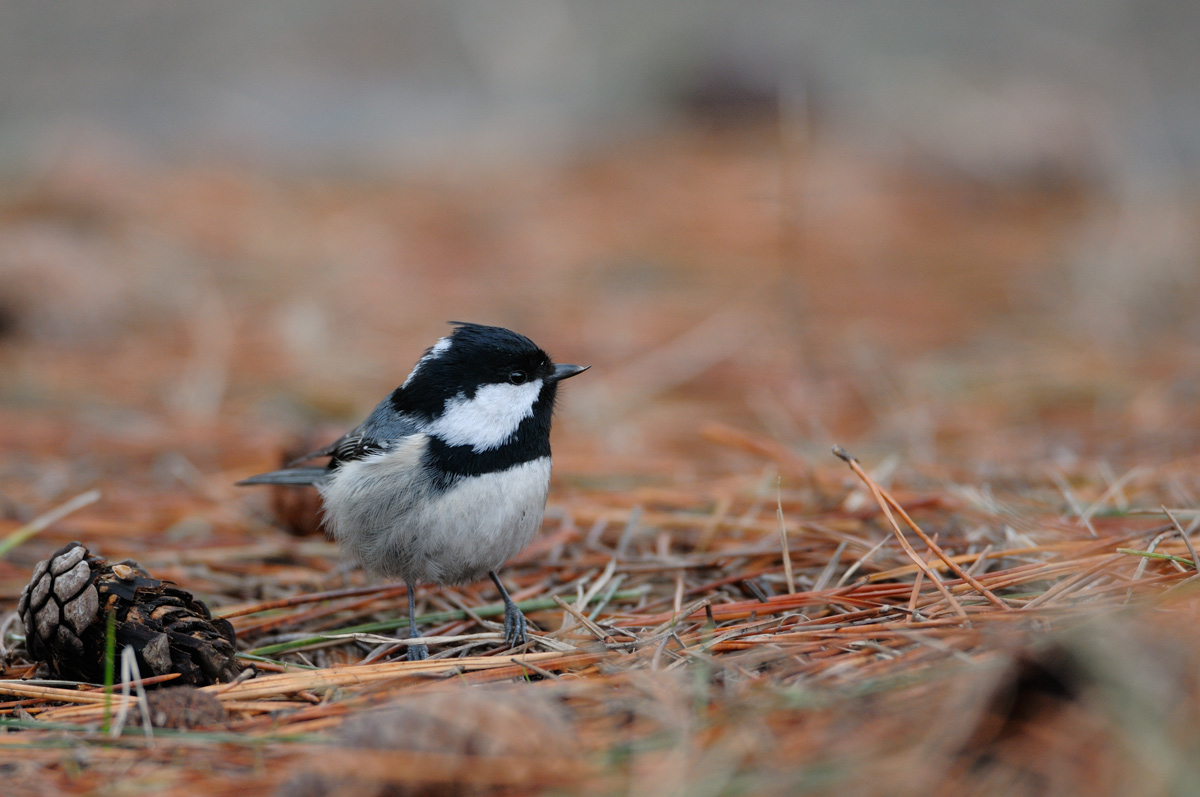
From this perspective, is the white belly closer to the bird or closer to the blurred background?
the bird

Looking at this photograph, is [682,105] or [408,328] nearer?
[408,328]

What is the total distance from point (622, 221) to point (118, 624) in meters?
5.72

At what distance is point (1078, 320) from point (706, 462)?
8.95ft

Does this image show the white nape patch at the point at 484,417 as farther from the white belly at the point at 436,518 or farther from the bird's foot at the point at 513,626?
the bird's foot at the point at 513,626

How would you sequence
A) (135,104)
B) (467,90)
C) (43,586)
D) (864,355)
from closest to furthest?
(43,586)
(864,355)
(135,104)
(467,90)

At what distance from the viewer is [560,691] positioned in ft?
5.39

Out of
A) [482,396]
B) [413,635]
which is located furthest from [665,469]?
[413,635]

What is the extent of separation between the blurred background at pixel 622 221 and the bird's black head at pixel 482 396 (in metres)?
0.91

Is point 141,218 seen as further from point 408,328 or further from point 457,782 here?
point 457,782

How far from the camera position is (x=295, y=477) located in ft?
9.19

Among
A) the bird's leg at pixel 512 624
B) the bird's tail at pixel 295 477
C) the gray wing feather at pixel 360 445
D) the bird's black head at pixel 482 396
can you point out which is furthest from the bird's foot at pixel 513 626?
the bird's tail at pixel 295 477

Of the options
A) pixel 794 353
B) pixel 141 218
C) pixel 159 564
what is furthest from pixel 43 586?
pixel 141 218

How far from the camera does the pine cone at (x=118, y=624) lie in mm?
1929

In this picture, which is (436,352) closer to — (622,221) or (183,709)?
(183,709)
